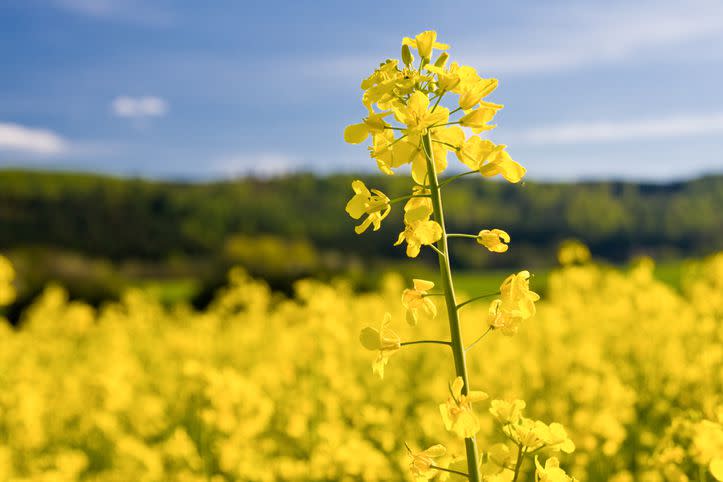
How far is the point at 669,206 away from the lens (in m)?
46.9

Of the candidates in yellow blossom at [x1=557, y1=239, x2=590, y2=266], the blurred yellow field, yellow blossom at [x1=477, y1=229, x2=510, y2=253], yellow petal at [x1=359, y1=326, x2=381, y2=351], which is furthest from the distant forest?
yellow blossom at [x1=477, y1=229, x2=510, y2=253]

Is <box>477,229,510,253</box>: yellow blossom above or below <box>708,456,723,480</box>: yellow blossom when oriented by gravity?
above

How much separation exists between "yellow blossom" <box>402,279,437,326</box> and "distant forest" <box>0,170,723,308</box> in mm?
30373

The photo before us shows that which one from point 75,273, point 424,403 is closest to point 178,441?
point 424,403

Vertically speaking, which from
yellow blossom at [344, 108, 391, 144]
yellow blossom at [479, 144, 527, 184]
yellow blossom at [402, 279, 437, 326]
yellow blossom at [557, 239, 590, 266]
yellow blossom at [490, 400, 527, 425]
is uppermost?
yellow blossom at [344, 108, 391, 144]

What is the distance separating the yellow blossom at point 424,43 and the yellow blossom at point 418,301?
489mm

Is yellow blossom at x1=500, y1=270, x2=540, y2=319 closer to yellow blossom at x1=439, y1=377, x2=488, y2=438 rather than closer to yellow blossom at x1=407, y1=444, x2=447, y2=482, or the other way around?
yellow blossom at x1=439, y1=377, x2=488, y2=438

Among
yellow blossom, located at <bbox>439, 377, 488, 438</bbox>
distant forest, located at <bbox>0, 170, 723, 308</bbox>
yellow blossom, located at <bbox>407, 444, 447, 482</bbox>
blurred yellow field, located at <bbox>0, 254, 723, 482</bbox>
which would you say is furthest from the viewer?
distant forest, located at <bbox>0, 170, 723, 308</bbox>

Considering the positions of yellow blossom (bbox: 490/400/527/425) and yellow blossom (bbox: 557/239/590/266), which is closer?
yellow blossom (bbox: 490/400/527/425)

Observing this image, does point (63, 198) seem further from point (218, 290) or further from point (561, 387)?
point (561, 387)

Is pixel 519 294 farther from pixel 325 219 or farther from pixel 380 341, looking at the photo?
pixel 325 219

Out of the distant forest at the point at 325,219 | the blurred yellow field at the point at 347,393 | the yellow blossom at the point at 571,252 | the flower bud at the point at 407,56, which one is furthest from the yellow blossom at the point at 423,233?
the distant forest at the point at 325,219

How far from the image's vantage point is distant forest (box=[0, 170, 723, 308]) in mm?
37594

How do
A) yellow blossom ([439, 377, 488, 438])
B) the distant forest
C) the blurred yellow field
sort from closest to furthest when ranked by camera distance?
yellow blossom ([439, 377, 488, 438]), the blurred yellow field, the distant forest
